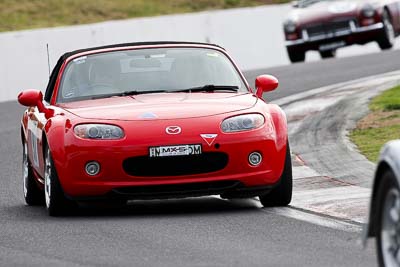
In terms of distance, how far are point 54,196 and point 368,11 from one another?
18.7 metres

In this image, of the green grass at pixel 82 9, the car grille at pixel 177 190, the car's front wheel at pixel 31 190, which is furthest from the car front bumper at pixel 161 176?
the green grass at pixel 82 9

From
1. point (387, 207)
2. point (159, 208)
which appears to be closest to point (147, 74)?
point (159, 208)

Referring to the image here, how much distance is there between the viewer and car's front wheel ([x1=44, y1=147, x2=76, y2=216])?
37.7 feet

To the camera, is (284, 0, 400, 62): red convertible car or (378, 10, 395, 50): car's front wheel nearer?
(284, 0, 400, 62): red convertible car

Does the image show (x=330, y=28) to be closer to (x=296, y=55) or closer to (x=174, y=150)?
(x=296, y=55)

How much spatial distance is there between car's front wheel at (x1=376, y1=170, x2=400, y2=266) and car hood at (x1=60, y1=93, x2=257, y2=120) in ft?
14.6

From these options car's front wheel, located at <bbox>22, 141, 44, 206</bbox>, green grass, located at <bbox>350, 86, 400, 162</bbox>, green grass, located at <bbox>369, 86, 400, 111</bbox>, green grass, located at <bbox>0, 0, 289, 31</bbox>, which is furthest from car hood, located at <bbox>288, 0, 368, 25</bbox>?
car's front wheel, located at <bbox>22, 141, 44, 206</bbox>

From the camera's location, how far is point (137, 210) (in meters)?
12.0

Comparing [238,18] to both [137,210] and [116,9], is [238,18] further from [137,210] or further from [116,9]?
[137,210]

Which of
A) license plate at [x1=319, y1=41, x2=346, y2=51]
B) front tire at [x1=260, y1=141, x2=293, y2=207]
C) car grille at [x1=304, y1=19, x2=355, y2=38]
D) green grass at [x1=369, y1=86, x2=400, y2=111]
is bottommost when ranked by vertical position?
license plate at [x1=319, y1=41, x2=346, y2=51]

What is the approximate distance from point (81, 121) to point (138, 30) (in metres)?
19.1

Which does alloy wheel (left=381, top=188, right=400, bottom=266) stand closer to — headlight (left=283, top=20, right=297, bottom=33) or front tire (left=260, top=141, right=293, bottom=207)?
front tire (left=260, top=141, right=293, bottom=207)

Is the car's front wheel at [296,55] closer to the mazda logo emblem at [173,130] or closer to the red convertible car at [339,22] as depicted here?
the red convertible car at [339,22]

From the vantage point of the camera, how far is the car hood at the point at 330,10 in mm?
29609
